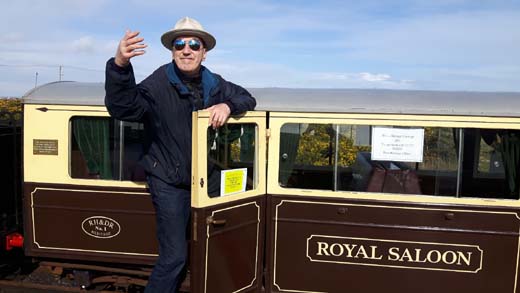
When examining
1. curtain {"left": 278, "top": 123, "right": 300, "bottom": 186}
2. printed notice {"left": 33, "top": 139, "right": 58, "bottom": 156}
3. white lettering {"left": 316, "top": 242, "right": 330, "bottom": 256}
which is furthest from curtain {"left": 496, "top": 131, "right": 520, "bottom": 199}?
printed notice {"left": 33, "top": 139, "right": 58, "bottom": 156}

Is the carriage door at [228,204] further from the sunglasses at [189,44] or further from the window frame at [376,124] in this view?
the sunglasses at [189,44]

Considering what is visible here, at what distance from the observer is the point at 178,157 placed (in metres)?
3.31

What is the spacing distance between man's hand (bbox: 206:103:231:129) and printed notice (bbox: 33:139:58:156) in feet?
6.52

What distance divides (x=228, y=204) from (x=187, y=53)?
1.18m

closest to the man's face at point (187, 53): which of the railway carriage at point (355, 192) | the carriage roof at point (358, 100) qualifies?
the railway carriage at point (355, 192)

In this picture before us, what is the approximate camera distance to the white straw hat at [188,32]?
10.5 feet

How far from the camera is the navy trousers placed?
3307 mm

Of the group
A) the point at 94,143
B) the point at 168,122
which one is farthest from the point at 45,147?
the point at 168,122

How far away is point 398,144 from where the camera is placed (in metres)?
4.00

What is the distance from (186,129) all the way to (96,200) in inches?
63.6

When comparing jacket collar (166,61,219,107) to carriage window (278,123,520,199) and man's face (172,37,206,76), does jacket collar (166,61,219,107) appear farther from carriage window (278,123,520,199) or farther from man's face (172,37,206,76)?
carriage window (278,123,520,199)

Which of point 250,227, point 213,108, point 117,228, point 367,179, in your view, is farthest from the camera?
point 117,228

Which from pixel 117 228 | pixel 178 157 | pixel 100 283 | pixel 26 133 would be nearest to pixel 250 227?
pixel 178 157

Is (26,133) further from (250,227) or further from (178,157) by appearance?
(250,227)
